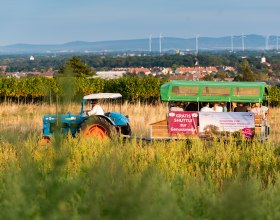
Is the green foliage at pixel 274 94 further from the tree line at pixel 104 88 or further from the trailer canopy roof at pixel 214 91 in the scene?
the trailer canopy roof at pixel 214 91

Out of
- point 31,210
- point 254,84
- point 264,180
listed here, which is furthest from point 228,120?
point 31,210

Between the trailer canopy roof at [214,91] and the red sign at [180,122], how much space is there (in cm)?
74

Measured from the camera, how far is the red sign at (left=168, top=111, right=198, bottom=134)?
14859 millimetres

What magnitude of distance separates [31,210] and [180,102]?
12551 millimetres

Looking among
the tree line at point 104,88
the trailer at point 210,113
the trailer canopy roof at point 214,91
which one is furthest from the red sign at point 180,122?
the tree line at point 104,88

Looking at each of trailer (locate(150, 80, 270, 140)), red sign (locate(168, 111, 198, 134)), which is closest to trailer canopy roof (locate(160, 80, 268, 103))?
trailer (locate(150, 80, 270, 140))

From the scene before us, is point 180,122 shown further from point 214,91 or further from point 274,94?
point 274,94

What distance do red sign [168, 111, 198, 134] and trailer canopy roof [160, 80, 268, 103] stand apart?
2.43ft

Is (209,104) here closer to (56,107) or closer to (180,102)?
(180,102)

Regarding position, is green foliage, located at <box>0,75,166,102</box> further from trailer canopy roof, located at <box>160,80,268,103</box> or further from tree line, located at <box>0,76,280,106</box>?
trailer canopy roof, located at <box>160,80,268,103</box>

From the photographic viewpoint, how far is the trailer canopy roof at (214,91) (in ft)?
50.1

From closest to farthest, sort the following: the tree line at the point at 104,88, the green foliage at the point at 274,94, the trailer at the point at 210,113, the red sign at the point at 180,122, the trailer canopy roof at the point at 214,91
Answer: the trailer at the point at 210,113, the red sign at the point at 180,122, the trailer canopy roof at the point at 214,91, the green foliage at the point at 274,94, the tree line at the point at 104,88

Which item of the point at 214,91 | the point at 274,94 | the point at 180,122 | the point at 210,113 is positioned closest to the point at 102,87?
the point at 274,94

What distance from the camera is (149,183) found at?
11.5 ft
